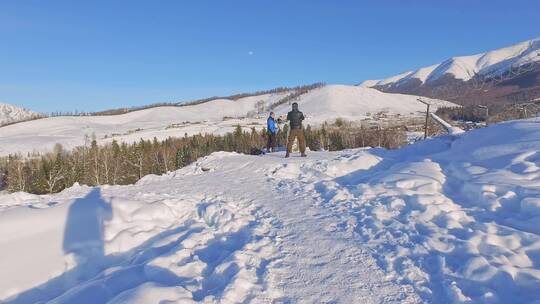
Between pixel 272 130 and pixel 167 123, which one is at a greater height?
pixel 167 123

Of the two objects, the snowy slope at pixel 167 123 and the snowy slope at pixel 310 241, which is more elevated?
Answer: the snowy slope at pixel 167 123

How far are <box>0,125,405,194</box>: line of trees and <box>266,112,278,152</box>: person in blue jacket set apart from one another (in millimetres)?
41591

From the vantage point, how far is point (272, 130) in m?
21.2

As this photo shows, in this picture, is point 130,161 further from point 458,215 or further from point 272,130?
point 458,215

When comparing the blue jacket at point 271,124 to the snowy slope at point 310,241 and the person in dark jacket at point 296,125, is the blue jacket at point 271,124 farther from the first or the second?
the snowy slope at point 310,241

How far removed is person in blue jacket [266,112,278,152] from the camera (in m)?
20.9

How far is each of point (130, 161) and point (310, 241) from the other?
76120 mm

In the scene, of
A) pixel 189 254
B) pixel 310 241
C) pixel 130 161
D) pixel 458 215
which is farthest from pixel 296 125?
pixel 130 161

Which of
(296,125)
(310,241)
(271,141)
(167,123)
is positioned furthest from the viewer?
(167,123)

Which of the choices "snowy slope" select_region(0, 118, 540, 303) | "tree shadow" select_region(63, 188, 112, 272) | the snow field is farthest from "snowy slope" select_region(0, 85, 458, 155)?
"tree shadow" select_region(63, 188, 112, 272)

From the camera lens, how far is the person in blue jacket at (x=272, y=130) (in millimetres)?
20875

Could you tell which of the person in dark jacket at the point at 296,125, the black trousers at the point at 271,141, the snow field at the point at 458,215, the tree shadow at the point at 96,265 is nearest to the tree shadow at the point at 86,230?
the tree shadow at the point at 96,265

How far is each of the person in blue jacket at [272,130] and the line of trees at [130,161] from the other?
41.6 metres

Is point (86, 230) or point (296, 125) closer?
point (86, 230)
